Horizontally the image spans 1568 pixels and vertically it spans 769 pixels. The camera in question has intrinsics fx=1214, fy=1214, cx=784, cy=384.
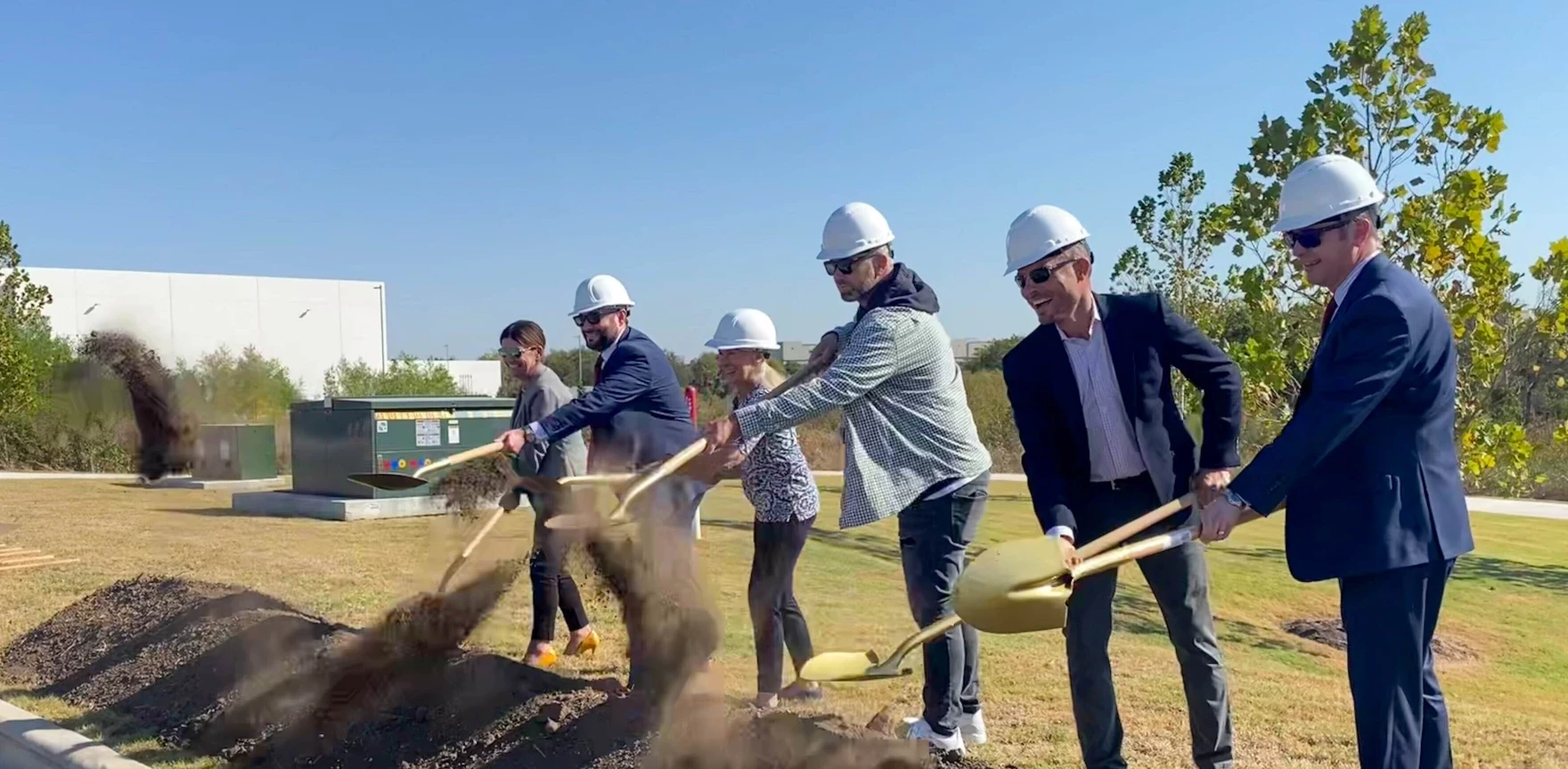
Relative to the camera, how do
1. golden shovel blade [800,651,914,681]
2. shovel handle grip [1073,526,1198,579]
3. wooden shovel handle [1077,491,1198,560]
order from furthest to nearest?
1. golden shovel blade [800,651,914,681]
2. wooden shovel handle [1077,491,1198,560]
3. shovel handle grip [1073,526,1198,579]

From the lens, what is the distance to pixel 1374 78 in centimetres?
848

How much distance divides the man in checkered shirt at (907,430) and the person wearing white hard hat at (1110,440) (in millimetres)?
448

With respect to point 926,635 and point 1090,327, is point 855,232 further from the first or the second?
point 926,635

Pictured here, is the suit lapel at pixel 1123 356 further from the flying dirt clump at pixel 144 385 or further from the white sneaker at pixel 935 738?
the flying dirt clump at pixel 144 385

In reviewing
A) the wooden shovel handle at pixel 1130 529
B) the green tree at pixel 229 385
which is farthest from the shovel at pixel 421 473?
the wooden shovel handle at pixel 1130 529

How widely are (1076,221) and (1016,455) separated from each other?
73.7ft

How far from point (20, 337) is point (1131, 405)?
17.2 meters

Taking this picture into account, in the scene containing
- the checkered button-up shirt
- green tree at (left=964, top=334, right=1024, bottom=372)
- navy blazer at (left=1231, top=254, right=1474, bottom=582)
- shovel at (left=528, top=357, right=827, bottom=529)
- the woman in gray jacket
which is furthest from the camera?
green tree at (left=964, top=334, right=1024, bottom=372)

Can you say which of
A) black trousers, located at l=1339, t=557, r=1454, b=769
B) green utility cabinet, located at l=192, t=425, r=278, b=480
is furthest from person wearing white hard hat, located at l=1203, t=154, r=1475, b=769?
green utility cabinet, located at l=192, t=425, r=278, b=480

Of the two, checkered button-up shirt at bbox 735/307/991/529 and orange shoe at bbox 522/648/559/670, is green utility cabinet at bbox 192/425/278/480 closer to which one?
orange shoe at bbox 522/648/559/670

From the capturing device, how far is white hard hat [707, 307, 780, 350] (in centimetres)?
502

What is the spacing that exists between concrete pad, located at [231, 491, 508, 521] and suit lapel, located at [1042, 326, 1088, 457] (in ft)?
31.5

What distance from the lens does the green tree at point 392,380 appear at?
20219 mm

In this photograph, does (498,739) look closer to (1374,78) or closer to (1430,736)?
(1430,736)
